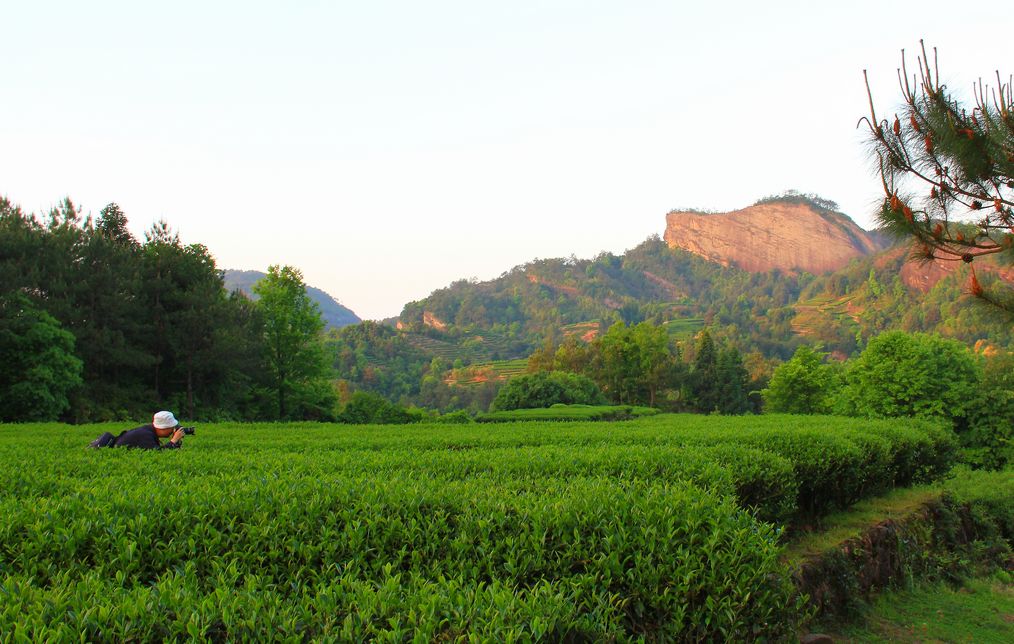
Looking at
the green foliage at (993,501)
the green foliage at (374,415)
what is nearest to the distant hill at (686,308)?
the green foliage at (374,415)

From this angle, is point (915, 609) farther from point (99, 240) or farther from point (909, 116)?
point (99, 240)

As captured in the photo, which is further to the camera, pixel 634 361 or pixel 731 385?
pixel 634 361

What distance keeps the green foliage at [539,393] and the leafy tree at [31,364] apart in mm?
23675

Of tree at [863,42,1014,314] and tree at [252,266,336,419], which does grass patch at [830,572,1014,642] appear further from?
tree at [252,266,336,419]

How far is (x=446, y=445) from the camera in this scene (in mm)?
11969

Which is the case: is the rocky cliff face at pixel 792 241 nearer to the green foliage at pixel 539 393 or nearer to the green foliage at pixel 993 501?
the green foliage at pixel 539 393

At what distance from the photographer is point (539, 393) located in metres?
41.5

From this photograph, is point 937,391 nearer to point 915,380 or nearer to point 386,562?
point 915,380

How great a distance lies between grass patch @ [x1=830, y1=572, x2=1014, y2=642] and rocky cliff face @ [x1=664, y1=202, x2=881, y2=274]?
190908mm

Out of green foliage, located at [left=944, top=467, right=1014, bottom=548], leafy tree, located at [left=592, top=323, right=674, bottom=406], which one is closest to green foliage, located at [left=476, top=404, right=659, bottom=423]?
green foliage, located at [left=944, top=467, right=1014, bottom=548]

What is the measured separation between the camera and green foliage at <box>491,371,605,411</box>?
4125 centimetres

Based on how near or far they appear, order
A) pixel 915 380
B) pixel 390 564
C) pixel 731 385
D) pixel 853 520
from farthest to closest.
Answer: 1. pixel 731 385
2. pixel 915 380
3. pixel 853 520
4. pixel 390 564

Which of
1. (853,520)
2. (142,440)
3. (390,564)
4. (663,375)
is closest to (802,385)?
(663,375)

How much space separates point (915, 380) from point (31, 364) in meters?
31.7
